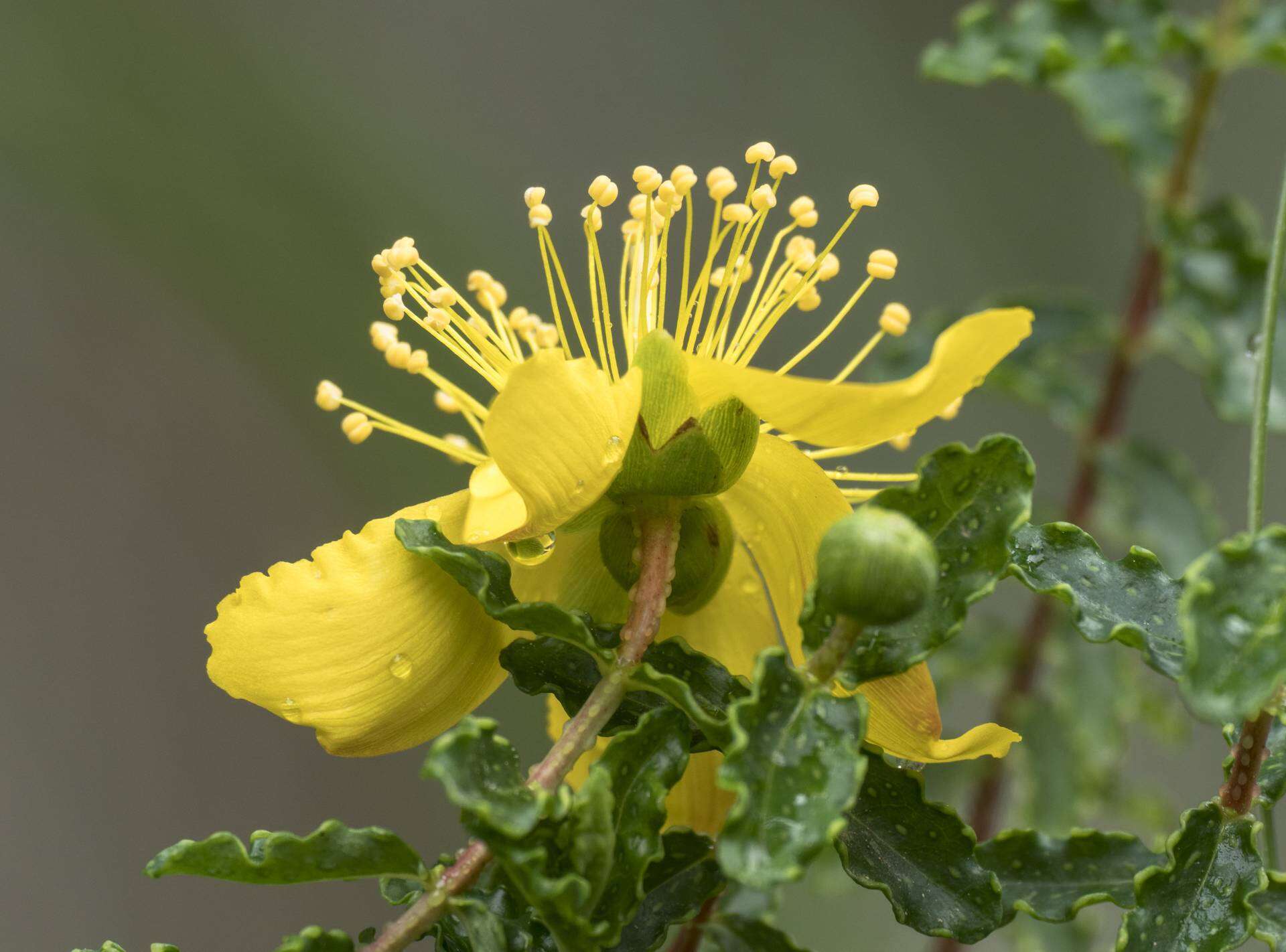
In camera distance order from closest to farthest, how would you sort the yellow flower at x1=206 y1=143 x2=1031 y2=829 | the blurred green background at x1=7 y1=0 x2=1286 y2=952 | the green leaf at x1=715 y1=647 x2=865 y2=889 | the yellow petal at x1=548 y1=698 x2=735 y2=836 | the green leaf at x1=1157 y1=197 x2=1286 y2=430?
the green leaf at x1=715 y1=647 x2=865 y2=889 < the yellow flower at x1=206 y1=143 x2=1031 y2=829 < the yellow petal at x1=548 y1=698 x2=735 y2=836 < the green leaf at x1=1157 y1=197 x2=1286 y2=430 < the blurred green background at x1=7 y1=0 x2=1286 y2=952

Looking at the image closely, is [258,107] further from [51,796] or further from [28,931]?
[28,931]

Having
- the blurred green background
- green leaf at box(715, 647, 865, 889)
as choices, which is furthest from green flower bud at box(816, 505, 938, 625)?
the blurred green background

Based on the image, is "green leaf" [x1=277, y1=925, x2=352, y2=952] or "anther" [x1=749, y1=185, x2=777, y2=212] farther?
"anther" [x1=749, y1=185, x2=777, y2=212]

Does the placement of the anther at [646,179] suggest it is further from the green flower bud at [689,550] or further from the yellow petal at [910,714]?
the yellow petal at [910,714]

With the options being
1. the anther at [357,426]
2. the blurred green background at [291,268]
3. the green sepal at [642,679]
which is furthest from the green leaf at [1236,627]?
the blurred green background at [291,268]

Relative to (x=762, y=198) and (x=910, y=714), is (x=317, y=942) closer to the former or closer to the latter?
(x=910, y=714)

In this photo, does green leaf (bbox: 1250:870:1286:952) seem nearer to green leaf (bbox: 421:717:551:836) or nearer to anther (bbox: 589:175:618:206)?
green leaf (bbox: 421:717:551:836)

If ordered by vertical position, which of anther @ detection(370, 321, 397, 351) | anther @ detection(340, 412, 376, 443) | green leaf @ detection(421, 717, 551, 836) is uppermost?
anther @ detection(370, 321, 397, 351)

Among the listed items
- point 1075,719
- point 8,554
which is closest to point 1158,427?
point 1075,719
